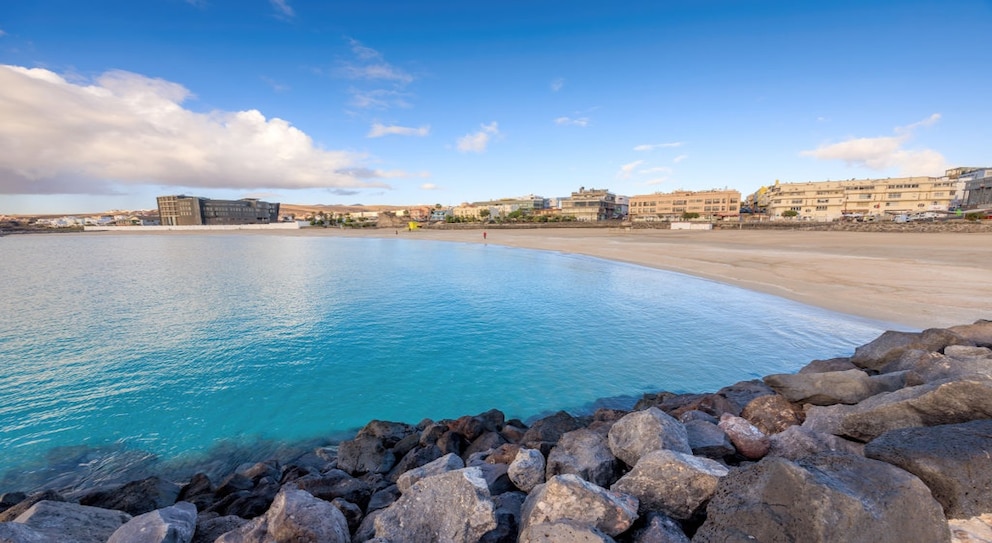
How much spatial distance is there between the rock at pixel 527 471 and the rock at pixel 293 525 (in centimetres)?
188

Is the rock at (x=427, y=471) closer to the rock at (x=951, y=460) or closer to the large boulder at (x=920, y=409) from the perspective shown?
the rock at (x=951, y=460)

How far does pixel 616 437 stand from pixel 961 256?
40.3m

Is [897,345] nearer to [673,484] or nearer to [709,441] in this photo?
[709,441]

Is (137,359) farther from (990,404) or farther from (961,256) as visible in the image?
(961,256)

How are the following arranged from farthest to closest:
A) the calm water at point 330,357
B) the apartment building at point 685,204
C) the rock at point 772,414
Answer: the apartment building at point 685,204 → the calm water at point 330,357 → the rock at point 772,414

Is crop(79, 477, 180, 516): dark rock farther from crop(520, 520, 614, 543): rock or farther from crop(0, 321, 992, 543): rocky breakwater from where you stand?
crop(520, 520, 614, 543): rock

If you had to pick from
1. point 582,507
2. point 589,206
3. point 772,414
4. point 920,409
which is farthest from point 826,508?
point 589,206

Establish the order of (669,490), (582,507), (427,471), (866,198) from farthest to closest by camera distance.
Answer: (866,198), (427,471), (669,490), (582,507)

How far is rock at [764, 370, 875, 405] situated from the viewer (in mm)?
6207

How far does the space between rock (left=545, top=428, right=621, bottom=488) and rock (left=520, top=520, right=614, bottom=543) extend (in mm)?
1575

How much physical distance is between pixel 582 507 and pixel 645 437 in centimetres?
172

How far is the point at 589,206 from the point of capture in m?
127

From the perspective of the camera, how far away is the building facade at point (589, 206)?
125 metres

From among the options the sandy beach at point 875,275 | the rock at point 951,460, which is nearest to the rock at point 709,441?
the rock at point 951,460
